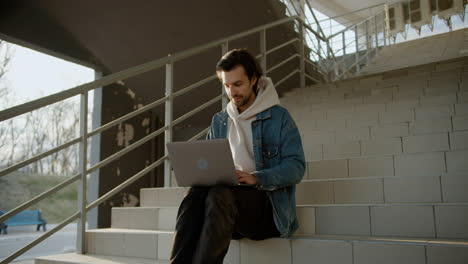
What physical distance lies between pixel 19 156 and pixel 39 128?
0.90m

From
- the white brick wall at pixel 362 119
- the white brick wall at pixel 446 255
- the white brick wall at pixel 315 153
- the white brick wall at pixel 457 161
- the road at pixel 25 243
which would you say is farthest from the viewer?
the road at pixel 25 243

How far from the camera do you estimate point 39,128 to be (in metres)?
6.52

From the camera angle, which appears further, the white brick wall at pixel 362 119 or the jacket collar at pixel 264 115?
the white brick wall at pixel 362 119

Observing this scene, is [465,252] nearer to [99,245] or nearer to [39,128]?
[99,245]

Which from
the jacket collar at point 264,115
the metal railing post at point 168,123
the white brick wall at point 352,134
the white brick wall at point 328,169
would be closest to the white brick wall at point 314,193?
the white brick wall at point 328,169

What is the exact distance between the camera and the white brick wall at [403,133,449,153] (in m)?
2.11

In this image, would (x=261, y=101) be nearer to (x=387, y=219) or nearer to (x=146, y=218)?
(x=387, y=219)

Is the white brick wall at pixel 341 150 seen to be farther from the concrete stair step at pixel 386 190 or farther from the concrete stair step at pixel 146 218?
the concrete stair step at pixel 146 218

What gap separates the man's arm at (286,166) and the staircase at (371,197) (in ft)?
0.76

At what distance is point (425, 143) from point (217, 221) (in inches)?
59.0

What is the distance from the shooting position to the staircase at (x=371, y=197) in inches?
51.9

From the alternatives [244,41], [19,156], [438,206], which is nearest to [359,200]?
[438,206]

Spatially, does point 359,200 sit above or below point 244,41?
below

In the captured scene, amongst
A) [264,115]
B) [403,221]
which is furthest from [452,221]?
[264,115]
